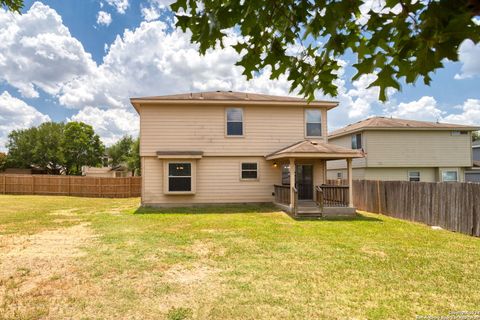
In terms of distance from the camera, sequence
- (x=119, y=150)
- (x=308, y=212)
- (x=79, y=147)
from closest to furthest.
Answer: (x=308, y=212) < (x=79, y=147) < (x=119, y=150)

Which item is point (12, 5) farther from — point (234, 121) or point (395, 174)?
point (395, 174)

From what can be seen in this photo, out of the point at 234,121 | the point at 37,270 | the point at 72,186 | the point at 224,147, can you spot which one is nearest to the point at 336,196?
the point at 224,147

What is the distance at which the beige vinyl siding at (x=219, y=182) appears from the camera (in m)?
14.5

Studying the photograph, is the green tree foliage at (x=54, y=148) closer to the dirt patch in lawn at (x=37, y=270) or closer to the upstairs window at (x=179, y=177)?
the upstairs window at (x=179, y=177)

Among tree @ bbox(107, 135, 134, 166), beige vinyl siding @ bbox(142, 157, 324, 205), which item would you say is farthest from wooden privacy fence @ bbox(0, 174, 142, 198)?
tree @ bbox(107, 135, 134, 166)

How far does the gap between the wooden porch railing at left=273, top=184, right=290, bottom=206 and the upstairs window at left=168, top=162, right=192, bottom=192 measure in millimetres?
4277

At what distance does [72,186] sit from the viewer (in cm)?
2258

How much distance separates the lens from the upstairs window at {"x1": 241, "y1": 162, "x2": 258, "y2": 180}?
15.1m

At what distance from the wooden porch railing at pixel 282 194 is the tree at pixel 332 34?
34.0 feet

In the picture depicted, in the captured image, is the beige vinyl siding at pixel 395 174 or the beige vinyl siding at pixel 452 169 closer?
the beige vinyl siding at pixel 395 174

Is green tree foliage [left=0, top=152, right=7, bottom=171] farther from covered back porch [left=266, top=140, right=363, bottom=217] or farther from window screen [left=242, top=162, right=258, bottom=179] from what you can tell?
covered back porch [left=266, top=140, right=363, bottom=217]

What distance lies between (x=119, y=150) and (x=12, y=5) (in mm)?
55343

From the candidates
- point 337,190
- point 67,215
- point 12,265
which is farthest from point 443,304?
point 67,215

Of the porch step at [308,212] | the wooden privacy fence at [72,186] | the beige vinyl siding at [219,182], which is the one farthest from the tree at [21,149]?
the porch step at [308,212]
